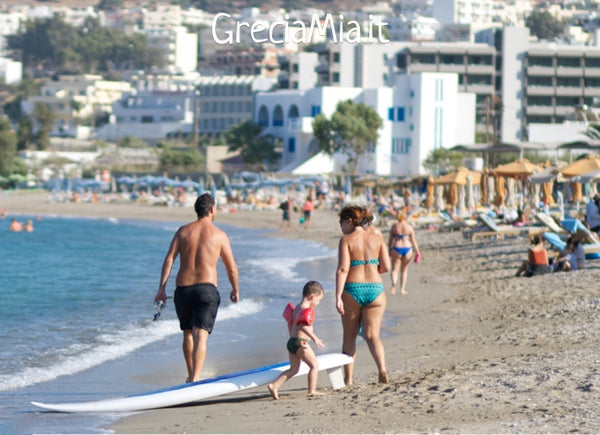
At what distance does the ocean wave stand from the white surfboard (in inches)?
80.9

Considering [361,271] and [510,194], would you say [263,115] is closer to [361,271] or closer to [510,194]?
[510,194]

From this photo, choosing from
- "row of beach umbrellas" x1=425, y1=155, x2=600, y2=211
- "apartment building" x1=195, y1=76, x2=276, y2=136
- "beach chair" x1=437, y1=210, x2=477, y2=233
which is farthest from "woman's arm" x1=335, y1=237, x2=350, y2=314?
"apartment building" x1=195, y1=76, x2=276, y2=136

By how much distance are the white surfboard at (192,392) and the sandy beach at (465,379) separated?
0.10 m

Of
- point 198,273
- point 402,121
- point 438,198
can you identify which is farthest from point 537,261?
point 402,121

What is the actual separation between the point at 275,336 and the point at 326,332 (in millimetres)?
616

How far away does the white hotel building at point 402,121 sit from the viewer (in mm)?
85125

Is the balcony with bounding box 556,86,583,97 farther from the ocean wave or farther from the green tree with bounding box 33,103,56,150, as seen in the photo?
the ocean wave

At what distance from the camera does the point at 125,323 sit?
1634 cm

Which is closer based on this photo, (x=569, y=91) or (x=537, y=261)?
(x=537, y=261)

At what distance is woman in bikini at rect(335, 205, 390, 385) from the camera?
880 cm

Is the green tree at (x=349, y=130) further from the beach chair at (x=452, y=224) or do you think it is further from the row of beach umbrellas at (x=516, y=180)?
the beach chair at (x=452, y=224)

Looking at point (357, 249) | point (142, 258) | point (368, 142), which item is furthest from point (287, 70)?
point (357, 249)

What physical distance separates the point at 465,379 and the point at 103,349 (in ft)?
19.4

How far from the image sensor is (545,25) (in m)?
173
